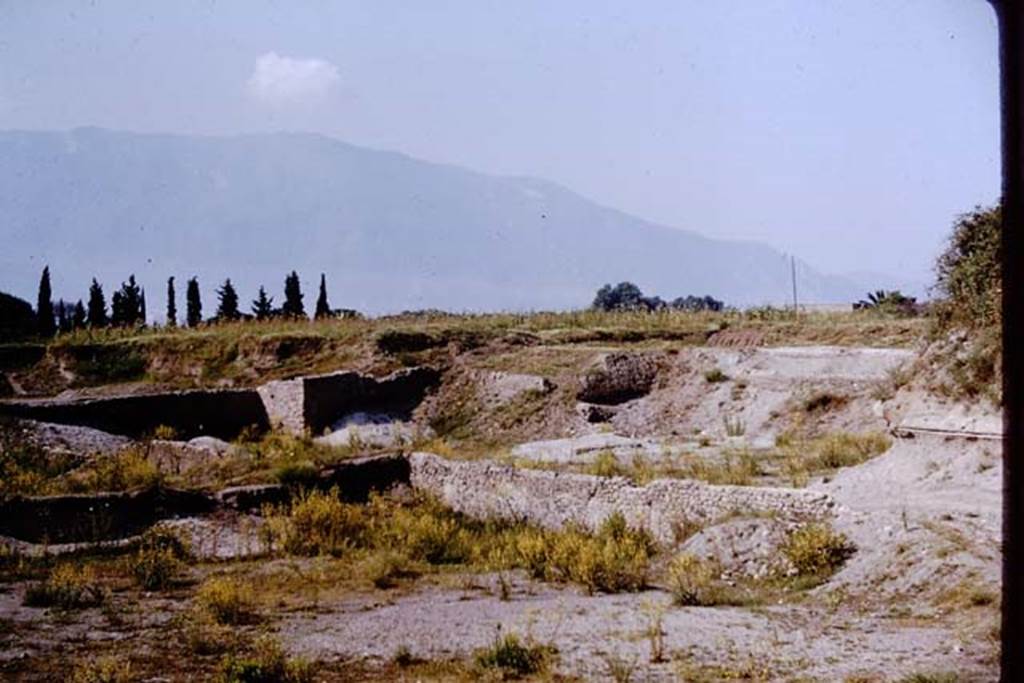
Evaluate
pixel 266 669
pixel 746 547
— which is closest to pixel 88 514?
pixel 266 669

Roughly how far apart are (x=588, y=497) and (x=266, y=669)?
8.66 m

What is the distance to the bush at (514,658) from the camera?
907 centimetres

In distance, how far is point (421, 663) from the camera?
32.1 feet

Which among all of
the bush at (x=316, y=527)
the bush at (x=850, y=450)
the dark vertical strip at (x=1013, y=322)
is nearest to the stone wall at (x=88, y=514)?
the bush at (x=316, y=527)

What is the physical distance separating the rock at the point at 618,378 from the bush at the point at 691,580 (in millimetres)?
12892

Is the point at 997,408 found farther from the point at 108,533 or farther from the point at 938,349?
the point at 108,533

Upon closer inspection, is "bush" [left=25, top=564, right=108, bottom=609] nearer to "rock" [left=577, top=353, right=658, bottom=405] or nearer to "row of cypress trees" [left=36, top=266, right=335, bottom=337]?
"rock" [left=577, top=353, right=658, bottom=405]

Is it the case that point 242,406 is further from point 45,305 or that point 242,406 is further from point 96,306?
point 96,306

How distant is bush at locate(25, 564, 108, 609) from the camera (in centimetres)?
1287

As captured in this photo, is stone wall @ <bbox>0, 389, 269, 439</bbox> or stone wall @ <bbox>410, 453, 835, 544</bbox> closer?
stone wall @ <bbox>410, 453, 835, 544</bbox>

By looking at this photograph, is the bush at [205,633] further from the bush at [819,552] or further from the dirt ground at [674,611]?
the bush at [819,552]

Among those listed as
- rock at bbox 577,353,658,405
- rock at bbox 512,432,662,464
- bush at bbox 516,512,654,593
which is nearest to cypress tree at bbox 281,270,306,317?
rock at bbox 577,353,658,405

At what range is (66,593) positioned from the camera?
12.9 m

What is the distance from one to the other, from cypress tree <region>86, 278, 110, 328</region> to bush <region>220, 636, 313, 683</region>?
44.1 meters
